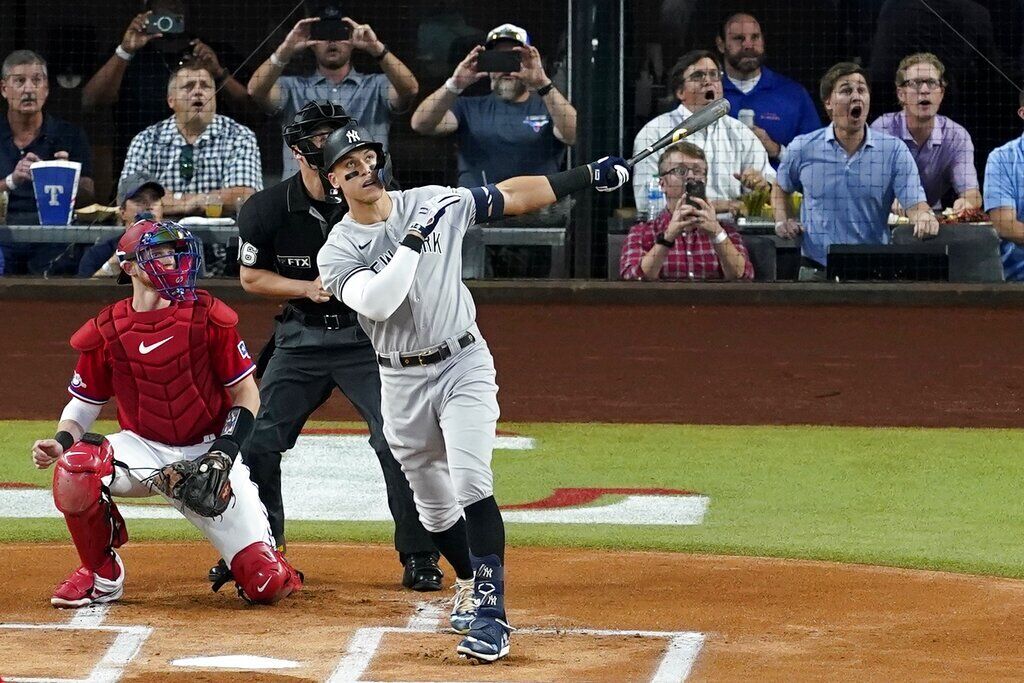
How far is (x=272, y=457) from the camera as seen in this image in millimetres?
5734

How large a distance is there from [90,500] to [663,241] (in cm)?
490

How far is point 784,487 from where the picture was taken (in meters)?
7.46

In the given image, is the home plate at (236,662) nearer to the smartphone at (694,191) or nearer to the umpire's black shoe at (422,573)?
the umpire's black shoe at (422,573)

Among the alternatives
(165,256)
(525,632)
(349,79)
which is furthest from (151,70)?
(525,632)

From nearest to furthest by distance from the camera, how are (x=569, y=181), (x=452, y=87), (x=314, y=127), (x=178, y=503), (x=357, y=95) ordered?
1. (x=569, y=181)
2. (x=178, y=503)
3. (x=314, y=127)
4. (x=452, y=87)
5. (x=357, y=95)

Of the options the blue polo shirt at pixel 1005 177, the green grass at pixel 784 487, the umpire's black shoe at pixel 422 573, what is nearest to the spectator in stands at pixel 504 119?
the green grass at pixel 784 487

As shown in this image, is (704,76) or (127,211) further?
(127,211)

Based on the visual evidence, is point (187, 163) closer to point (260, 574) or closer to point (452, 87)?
point (452, 87)

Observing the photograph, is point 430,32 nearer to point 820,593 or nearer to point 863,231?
point 863,231

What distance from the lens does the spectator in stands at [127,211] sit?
31.2ft

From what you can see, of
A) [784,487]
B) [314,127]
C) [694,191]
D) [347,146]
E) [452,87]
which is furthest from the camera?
[452,87]

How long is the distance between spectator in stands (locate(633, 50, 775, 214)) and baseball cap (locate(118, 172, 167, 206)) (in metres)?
2.76

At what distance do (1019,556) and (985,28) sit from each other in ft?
14.3

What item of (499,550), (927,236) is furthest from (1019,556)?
(927,236)
